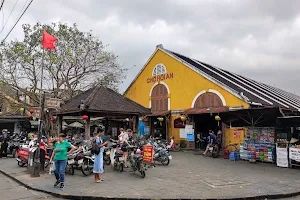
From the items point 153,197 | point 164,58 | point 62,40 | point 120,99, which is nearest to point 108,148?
point 120,99

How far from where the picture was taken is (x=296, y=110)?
18.2 metres

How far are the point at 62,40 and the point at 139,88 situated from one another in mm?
7833

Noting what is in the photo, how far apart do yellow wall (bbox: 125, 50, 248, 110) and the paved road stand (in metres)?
12.2

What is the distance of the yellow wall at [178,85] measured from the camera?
17.5m

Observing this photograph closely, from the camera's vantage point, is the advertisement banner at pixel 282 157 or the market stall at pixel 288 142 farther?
the advertisement banner at pixel 282 157

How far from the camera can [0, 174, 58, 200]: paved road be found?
6.75 meters

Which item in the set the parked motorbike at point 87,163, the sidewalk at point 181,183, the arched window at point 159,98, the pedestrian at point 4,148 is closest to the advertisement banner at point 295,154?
the sidewalk at point 181,183

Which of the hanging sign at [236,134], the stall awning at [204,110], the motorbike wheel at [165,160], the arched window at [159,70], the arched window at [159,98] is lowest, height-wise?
the motorbike wheel at [165,160]

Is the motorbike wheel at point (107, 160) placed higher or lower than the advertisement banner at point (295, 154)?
lower

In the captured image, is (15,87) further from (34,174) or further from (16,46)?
(34,174)

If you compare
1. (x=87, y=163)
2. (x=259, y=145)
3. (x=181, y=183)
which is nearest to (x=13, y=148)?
(x=87, y=163)

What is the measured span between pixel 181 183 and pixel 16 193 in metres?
4.77

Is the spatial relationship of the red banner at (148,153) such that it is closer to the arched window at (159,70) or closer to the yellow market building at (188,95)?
the yellow market building at (188,95)

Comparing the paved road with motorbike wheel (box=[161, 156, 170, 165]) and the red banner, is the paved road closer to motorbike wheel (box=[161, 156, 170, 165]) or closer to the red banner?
the red banner
